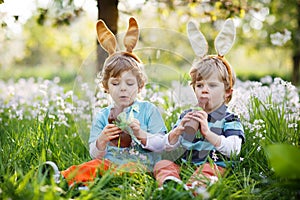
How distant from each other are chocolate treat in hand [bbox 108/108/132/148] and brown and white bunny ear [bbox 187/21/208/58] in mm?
603

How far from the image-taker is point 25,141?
9.93 ft

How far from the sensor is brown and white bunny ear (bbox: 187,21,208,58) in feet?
9.29

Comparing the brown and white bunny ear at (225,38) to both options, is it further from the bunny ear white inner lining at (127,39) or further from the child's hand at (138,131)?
the child's hand at (138,131)

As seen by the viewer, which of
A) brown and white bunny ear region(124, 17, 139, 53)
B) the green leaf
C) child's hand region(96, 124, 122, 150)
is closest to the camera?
the green leaf

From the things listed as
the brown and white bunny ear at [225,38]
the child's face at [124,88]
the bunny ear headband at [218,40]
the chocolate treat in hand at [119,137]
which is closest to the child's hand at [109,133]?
the chocolate treat in hand at [119,137]

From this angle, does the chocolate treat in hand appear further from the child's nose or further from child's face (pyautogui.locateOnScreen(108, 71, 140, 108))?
the child's nose

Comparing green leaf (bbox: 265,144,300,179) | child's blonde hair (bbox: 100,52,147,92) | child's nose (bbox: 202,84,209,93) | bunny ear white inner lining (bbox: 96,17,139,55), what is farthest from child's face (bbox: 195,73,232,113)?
green leaf (bbox: 265,144,300,179)

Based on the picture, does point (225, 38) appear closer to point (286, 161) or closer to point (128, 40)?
point (128, 40)

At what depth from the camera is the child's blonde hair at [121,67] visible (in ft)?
8.90

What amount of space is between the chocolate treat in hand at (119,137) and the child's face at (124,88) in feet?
0.22

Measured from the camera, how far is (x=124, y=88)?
270 cm

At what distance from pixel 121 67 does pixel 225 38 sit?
667 mm

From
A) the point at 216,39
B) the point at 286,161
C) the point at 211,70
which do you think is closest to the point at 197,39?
the point at 216,39

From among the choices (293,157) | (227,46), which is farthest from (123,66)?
(293,157)
